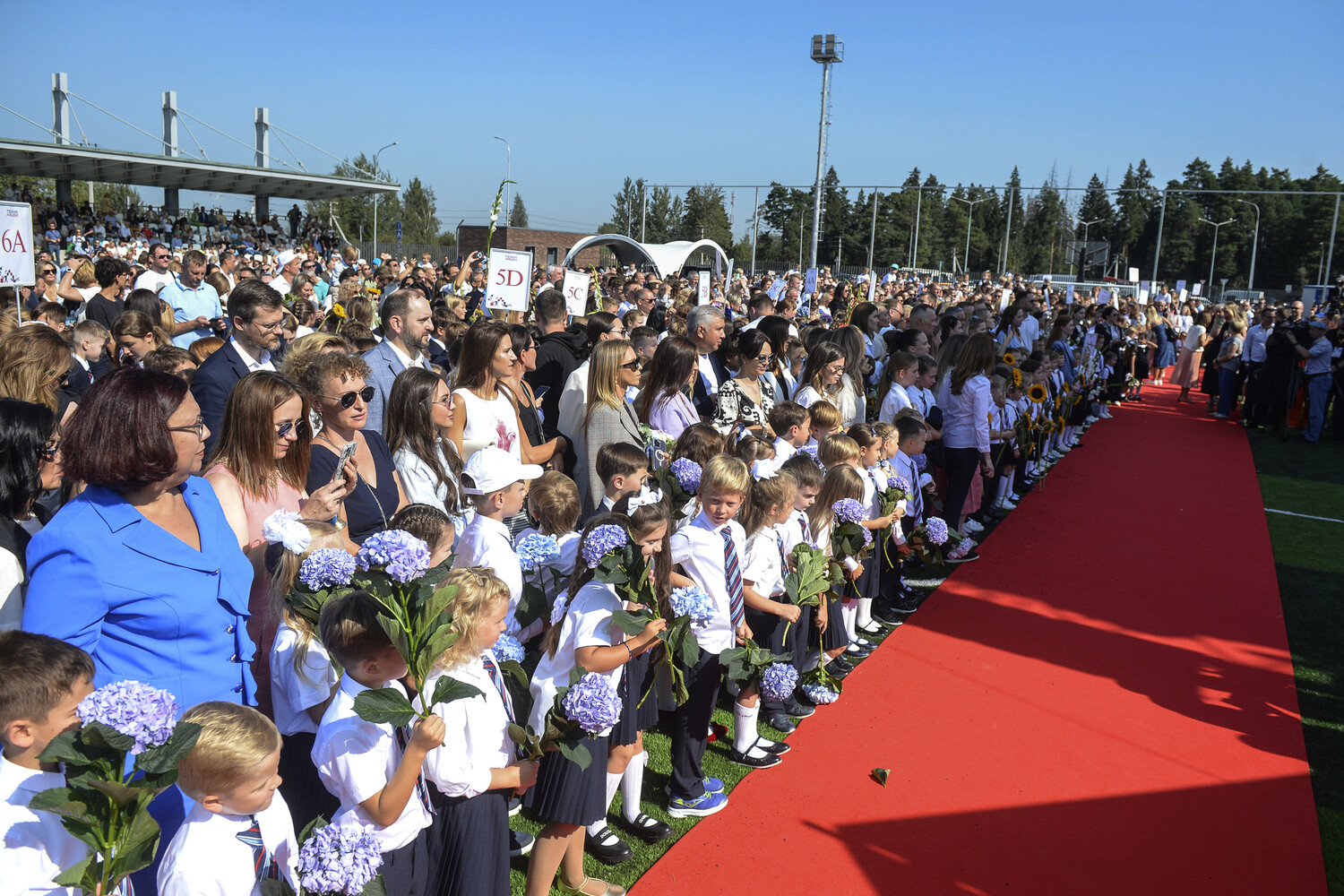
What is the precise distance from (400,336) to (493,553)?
267 cm

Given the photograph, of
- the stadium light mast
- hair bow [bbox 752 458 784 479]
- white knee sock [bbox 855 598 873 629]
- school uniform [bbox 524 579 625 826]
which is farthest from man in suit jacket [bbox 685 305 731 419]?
the stadium light mast

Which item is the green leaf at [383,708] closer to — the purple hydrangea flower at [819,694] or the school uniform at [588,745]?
the school uniform at [588,745]

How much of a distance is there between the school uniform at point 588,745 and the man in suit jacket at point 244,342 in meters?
2.56

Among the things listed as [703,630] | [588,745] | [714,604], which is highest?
[714,604]

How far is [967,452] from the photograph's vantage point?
8039 mm

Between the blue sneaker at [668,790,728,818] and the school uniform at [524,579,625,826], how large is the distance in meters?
0.95

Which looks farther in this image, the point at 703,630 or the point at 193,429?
the point at 703,630

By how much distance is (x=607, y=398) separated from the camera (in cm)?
560

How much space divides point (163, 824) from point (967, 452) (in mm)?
6991

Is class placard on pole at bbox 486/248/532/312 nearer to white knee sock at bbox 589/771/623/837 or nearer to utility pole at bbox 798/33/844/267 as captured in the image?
white knee sock at bbox 589/771/623/837

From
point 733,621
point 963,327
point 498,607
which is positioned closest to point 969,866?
point 733,621

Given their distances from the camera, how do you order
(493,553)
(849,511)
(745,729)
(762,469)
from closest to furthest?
(493,553) → (745,729) → (849,511) → (762,469)

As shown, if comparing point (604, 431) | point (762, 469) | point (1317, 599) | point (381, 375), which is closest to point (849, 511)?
point (762, 469)

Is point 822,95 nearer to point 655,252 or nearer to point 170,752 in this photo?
point 655,252
